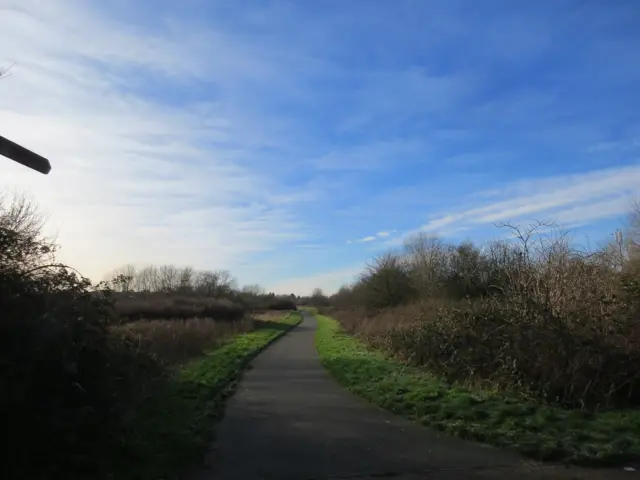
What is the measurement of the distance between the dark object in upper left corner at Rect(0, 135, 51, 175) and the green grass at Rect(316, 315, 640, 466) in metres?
6.38

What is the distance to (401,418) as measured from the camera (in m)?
9.82

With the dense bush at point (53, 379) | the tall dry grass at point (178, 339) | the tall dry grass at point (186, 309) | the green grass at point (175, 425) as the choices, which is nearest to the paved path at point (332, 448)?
the green grass at point (175, 425)

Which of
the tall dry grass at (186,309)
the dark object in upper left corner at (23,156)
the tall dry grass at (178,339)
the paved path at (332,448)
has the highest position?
the dark object in upper left corner at (23,156)

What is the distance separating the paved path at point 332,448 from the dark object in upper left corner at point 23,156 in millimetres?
3675

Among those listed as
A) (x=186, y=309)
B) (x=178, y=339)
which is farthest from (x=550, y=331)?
(x=186, y=309)

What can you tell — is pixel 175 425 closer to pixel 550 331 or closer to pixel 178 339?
pixel 550 331

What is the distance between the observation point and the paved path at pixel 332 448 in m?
6.49

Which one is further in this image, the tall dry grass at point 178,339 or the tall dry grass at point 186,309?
the tall dry grass at point 186,309

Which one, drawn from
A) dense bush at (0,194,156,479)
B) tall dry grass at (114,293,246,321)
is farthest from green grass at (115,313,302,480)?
tall dry grass at (114,293,246,321)

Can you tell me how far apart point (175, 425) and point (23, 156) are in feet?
16.0

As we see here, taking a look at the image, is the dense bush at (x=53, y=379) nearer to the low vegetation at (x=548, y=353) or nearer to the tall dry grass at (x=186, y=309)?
the low vegetation at (x=548, y=353)

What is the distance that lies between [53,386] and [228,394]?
7.76m

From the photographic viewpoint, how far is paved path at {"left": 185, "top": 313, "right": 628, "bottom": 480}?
6.49 metres

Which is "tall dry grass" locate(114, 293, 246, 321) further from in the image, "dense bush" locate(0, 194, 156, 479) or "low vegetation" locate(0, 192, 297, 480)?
"dense bush" locate(0, 194, 156, 479)
